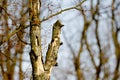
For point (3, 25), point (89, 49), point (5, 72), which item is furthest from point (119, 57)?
point (3, 25)

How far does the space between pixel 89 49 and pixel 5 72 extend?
31.2 feet

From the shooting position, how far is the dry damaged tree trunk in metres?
8.15

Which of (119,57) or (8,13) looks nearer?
(8,13)

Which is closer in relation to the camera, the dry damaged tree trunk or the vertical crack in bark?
the dry damaged tree trunk

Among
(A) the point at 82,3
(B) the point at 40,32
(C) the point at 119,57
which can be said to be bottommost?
(C) the point at 119,57

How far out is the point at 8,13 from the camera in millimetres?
8625

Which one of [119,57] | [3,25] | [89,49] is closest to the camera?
[3,25]

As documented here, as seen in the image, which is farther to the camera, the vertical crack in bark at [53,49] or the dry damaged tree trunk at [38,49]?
the vertical crack in bark at [53,49]

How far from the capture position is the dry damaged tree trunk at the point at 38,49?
8151mm

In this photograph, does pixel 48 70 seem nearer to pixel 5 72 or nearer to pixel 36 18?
pixel 36 18

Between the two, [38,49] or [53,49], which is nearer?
[38,49]

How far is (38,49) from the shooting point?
27.1 feet

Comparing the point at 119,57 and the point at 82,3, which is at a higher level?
the point at 82,3

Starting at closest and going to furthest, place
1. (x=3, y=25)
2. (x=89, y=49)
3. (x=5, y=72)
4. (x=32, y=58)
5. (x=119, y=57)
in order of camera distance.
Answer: (x=32, y=58) < (x=3, y=25) < (x=5, y=72) < (x=119, y=57) < (x=89, y=49)
